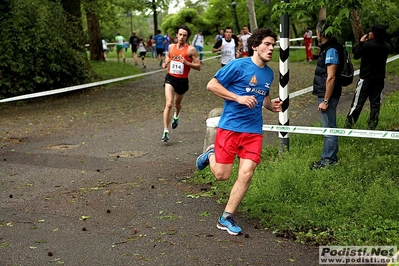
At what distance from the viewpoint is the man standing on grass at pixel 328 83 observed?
8000 millimetres

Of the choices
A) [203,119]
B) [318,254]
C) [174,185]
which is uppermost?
[318,254]

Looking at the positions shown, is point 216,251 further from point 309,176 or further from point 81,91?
point 81,91

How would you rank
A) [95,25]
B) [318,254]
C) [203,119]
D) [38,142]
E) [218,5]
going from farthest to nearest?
[218,5] → [95,25] → [203,119] → [38,142] → [318,254]

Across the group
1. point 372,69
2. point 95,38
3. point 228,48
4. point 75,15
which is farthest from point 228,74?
point 95,38

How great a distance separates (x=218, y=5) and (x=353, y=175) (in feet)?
187

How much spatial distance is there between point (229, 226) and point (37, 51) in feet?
44.1

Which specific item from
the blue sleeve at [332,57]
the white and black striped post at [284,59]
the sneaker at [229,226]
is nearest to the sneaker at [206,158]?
the sneaker at [229,226]

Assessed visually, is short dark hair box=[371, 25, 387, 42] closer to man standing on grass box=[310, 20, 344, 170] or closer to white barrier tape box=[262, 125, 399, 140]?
man standing on grass box=[310, 20, 344, 170]

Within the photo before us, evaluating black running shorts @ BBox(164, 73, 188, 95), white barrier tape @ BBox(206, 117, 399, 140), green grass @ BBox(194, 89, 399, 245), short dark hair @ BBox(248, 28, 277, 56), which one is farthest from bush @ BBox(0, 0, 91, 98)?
short dark hair @ BBox(248, 28, 277, 56)

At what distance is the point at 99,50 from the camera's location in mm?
32250

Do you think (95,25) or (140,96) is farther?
(95,25)

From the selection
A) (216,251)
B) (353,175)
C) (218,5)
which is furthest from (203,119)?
(218,5)

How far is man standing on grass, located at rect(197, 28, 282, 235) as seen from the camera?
6.21 metres

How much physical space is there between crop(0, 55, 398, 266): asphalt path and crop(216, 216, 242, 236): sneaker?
0.07m
